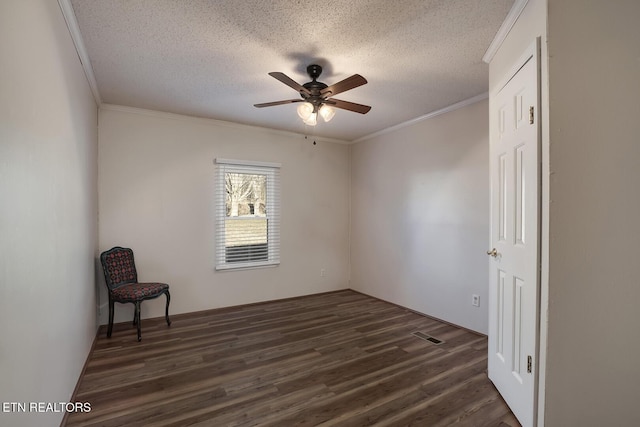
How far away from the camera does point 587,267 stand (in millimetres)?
1532

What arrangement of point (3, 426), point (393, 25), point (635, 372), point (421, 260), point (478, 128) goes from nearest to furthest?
point (3, 426) < point (635, 372) < point (393, 25) < point (478, 128) < point (421, 260)

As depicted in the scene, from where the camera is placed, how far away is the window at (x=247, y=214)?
167 inches

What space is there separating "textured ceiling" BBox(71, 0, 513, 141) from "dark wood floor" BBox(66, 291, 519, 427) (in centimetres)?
259

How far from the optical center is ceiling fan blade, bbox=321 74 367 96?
2.19 m

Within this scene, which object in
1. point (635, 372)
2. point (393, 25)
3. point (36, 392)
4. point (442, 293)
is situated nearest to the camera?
point (36, 392)

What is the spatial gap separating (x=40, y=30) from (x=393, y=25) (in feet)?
6.51

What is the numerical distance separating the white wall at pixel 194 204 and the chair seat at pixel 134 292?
42cm

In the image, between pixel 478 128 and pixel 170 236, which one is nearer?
pixel 478 128

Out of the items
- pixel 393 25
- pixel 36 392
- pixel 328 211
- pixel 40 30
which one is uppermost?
pixel 393 25

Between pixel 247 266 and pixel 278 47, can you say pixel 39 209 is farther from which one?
pixel 247 266

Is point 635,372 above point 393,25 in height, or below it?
below

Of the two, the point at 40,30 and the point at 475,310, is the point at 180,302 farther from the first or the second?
the point at 475,310

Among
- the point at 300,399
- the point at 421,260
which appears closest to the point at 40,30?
the point at 300,399

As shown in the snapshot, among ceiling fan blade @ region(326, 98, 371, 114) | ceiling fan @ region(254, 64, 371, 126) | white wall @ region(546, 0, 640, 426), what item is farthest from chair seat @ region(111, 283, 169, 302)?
white wall @ region(546, 0, 640, 426)
